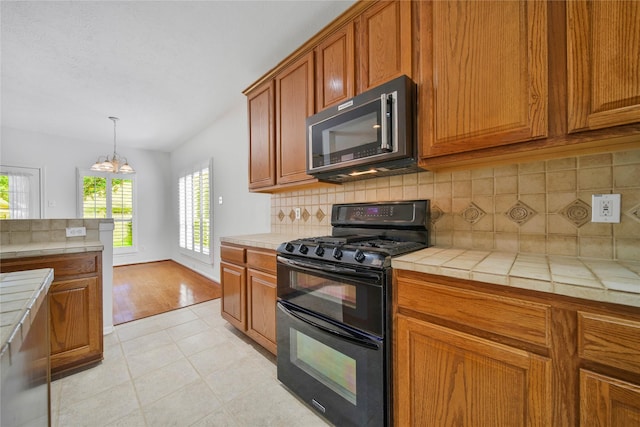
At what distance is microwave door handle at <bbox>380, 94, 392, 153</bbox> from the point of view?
4.45ft

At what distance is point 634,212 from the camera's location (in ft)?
3.51

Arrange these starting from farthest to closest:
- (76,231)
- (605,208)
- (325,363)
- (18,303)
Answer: (76,231) → (325,363) → (605,208) → (18,303)

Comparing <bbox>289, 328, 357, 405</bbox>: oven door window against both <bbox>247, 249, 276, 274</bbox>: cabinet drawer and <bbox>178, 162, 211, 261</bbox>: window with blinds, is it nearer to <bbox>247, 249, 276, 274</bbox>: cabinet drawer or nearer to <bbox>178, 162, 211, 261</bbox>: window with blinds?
<bbox>247, 249, 276, 274</bbox>: cabinet drawer

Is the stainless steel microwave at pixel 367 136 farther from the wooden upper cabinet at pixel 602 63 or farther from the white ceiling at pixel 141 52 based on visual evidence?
the white ceiling at pixel 141 52

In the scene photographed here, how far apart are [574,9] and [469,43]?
349 millimetres

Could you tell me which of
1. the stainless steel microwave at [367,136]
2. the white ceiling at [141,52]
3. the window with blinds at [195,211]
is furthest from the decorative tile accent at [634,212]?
the window with blinds at [195,211]

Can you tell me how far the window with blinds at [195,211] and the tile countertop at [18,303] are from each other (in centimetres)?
345

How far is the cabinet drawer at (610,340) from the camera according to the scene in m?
0.70

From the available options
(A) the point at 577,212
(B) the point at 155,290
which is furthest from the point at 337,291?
(B) the point at 155,290

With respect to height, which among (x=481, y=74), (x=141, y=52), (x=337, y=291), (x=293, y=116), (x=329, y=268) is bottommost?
(x=337, y=291)

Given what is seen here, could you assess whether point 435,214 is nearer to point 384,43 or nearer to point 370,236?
point 370,236

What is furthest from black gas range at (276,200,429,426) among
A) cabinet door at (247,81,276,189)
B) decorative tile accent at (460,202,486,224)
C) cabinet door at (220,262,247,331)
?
cabinet door at (247,81,276,189)

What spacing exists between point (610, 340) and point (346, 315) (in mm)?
915

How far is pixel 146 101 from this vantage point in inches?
132
